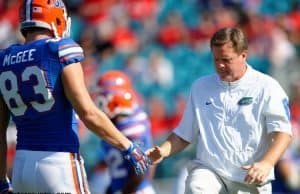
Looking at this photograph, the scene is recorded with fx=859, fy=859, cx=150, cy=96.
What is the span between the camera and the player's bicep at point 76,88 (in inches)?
205

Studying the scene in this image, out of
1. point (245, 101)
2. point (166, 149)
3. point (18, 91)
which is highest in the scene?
point (18, 91)

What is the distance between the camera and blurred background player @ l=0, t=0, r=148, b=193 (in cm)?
526

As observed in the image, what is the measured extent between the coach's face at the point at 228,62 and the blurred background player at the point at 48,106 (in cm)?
91

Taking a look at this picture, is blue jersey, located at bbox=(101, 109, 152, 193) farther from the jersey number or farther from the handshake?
the jersey number

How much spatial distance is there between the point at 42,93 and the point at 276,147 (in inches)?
63.3

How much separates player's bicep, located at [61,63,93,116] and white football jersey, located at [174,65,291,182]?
3.59 feet

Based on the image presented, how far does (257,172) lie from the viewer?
5562 millimetres

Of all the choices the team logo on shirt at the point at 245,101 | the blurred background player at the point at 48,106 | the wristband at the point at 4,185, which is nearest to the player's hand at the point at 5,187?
the wristband at the point at 4,185

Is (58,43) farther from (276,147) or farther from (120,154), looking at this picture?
(120,154)

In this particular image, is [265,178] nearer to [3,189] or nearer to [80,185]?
[80,185]

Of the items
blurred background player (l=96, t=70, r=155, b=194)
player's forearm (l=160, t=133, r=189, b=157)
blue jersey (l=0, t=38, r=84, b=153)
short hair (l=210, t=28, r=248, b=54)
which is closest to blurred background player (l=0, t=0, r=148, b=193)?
blue jersey (l=0, t=38, r=84, b=153)

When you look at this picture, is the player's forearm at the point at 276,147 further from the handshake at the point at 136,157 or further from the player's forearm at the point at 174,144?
the handshake at the point at 136,157

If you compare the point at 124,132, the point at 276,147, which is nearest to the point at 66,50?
the point at 276,147

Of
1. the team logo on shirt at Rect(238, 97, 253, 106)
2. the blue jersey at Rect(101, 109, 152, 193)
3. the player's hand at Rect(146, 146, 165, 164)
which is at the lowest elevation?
the blue jersey at Rect(101, 109, 152, 193)
